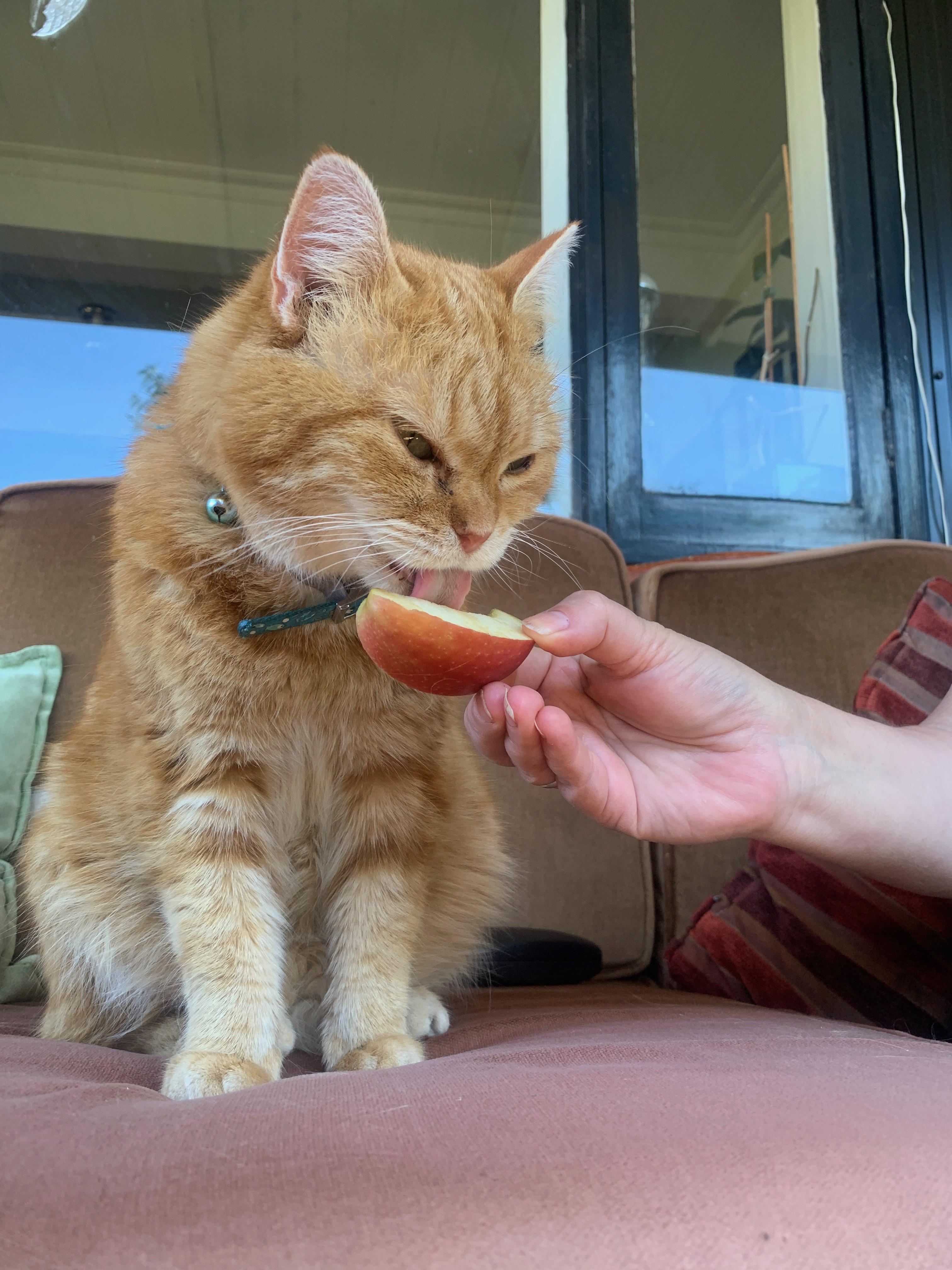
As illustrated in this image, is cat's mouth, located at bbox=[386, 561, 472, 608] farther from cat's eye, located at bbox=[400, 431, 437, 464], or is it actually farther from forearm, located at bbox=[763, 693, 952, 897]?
forearm, located at bbox=[763, 693, 952, 897]

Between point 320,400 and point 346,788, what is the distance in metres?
0.52

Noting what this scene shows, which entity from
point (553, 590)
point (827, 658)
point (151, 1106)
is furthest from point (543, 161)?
point (151, 1106)

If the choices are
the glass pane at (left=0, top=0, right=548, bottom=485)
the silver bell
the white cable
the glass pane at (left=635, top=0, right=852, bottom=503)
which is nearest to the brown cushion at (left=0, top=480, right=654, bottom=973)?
the silver bell

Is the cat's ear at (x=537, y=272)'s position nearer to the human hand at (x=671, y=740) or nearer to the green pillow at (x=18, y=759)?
the human hand at (x=671, y=740)

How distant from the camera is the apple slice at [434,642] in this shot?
890mm

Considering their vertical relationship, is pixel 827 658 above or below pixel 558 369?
below

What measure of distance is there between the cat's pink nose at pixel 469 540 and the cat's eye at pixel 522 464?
163 mm

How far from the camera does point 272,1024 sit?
1015mm

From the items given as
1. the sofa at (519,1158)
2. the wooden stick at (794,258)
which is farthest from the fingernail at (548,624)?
the wooden stick at (794,258)

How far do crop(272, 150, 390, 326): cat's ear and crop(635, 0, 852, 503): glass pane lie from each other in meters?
1.91

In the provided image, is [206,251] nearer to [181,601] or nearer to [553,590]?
[553,590]

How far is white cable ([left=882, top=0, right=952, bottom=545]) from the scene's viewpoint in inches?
120

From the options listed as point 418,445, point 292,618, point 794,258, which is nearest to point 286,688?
point 292,618

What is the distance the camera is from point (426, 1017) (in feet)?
4.00
